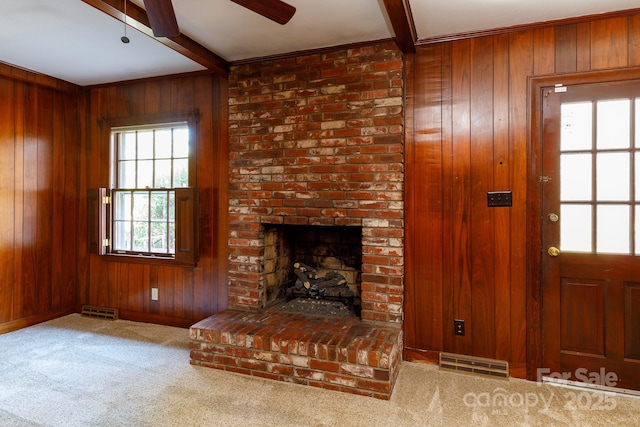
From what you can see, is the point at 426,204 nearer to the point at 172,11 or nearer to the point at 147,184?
the point at 172,11

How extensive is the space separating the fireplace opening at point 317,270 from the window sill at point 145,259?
31.4 inches

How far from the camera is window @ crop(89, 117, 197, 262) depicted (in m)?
3.54

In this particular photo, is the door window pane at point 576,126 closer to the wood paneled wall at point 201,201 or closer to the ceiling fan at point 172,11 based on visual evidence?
the ceiling fan at point 172,11

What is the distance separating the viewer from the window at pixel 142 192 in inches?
139

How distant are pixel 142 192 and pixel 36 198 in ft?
3.39

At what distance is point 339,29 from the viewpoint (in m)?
2.53

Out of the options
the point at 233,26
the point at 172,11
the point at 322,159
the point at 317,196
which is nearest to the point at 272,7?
the point at 172,11

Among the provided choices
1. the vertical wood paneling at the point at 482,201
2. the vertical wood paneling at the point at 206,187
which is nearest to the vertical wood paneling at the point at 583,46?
the vertical wood paneling at the point at 482,201

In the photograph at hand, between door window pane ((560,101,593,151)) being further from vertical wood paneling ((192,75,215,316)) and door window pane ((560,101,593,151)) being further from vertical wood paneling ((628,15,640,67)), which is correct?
vertical wood paneling ((192,75,215,316))

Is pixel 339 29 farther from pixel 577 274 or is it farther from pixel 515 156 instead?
pixel 577 274

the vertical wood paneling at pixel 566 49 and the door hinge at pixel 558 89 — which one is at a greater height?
the vertical wood paneling at pixel 566 49

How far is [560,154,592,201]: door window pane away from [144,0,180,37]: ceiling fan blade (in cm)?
256

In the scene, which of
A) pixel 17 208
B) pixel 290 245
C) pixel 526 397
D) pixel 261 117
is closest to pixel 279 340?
pixel 290 245

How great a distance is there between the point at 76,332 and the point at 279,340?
2211 millimetres
